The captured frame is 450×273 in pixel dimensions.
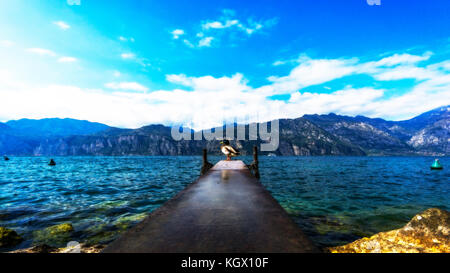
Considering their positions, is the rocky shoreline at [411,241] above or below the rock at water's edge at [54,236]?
above

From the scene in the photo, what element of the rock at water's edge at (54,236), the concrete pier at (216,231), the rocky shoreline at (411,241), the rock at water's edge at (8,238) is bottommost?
the rock at water's edge at (54,236)

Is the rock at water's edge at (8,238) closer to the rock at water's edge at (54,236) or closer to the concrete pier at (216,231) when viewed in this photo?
the rock at water's edge at (54,236)

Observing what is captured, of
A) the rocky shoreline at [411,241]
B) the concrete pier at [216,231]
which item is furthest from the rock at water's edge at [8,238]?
the concrete pier at [216,231]

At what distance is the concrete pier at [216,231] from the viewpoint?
2.63 meters

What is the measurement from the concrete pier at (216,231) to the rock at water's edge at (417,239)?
3526 millimetres

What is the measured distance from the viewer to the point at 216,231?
3195 mm

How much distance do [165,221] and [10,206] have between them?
16.3m

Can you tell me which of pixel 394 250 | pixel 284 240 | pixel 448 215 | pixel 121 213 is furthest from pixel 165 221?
pixel 121 213

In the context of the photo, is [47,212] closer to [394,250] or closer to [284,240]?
[284,240]

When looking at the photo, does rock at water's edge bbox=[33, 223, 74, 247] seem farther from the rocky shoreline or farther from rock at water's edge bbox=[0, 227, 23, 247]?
the rocky shoreline

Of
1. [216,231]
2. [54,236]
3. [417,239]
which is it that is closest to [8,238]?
[54,236]

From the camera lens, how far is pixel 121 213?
37.9ft

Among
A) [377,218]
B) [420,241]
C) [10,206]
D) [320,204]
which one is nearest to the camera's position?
[420,241]

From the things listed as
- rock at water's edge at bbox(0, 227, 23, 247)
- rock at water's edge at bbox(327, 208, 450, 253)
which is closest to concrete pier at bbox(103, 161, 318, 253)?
rock at water's edge at bbox(327, 208, 450, 253)
